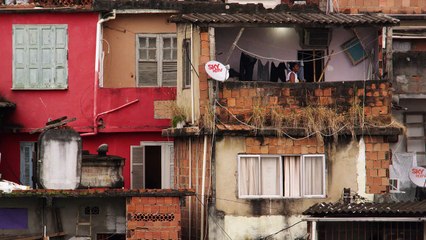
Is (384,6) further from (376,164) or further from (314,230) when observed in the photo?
(314,230)

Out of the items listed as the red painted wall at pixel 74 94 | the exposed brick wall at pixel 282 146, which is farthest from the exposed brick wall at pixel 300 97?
the red painted wall at pixel 74 94

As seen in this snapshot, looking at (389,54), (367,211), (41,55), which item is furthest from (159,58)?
(367,211)

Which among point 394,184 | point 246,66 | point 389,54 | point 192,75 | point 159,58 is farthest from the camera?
point 159,58

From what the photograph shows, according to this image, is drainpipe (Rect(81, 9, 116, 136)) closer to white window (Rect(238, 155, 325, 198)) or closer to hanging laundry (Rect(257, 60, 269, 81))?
hanging laundry (Rect(257, 60, 269, 81))

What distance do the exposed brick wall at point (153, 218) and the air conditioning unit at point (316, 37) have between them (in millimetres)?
6868

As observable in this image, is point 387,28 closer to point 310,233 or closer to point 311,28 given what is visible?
point 311,28

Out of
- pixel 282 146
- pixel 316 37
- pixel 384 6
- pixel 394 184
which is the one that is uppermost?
pixel 384 6

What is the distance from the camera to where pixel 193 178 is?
38.0 m

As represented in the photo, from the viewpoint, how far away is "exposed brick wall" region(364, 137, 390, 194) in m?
37.9

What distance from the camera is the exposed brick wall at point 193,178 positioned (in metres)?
37.5

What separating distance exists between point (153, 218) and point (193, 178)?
118 inches

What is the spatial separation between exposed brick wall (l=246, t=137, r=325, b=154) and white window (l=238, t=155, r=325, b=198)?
118mm

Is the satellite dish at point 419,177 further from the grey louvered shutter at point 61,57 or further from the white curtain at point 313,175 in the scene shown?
the grey louvered shutter at point 61,57

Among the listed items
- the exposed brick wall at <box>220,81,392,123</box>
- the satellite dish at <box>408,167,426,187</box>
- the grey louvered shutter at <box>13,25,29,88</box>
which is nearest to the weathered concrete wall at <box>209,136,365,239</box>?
the exposed brick wall at <box>220,81,392,123</box>
